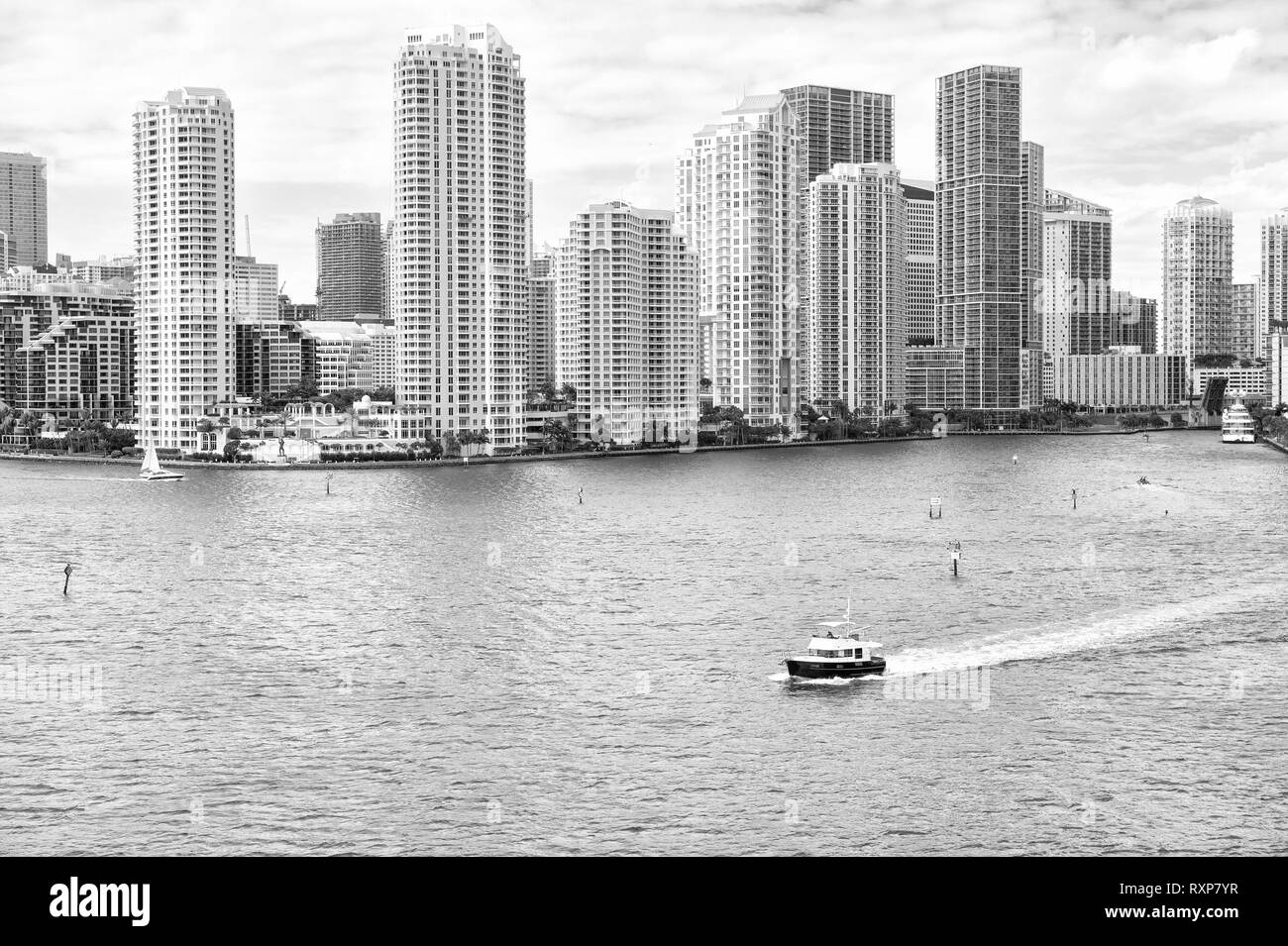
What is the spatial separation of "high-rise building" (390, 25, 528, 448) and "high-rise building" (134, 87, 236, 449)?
12.9 meters

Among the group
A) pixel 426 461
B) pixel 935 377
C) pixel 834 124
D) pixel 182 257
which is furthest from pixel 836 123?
pixel 426 461

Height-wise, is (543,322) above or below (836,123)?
below

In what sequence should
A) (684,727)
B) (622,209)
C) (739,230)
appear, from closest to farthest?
(684,727) < (622,209) < (739,230)

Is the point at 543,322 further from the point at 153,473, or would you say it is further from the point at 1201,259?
the point at 1201,259

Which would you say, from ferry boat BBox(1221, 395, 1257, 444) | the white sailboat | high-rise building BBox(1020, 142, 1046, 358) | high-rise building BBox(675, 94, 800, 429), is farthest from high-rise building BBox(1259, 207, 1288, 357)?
the white sailboat

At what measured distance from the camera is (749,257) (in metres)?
125

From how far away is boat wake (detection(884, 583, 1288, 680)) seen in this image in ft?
82.8

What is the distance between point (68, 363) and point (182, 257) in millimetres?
38220
